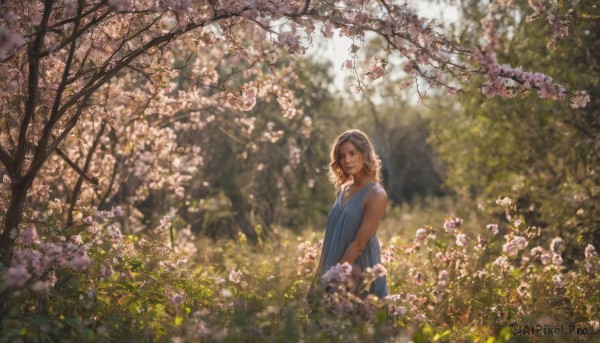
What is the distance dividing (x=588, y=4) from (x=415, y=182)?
15628 mm

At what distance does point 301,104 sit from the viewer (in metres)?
14.4

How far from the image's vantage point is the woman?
14.5 feet

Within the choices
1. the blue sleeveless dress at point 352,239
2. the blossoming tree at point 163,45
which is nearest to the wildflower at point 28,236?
the blossoming tree at point 163,45

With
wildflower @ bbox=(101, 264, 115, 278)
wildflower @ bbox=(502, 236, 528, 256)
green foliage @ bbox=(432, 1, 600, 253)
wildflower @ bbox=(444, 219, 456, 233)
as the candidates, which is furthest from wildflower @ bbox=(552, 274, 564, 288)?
wildflower @ bbox=(101, 264, 115, 278)

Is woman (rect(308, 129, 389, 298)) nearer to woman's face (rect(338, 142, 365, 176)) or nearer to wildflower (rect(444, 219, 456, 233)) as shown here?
woman's face (rect(338, 142, 365, 176))

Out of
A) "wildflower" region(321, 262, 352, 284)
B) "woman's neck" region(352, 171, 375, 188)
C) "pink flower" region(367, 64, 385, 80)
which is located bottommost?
"wildflower" region(321, 262, 352, 284)

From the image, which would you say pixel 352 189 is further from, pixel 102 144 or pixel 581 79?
pixel 581 79

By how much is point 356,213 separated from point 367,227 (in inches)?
6.0

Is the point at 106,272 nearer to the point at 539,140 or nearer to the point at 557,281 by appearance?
the point at 557,281

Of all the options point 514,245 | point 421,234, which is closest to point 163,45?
point 421,234

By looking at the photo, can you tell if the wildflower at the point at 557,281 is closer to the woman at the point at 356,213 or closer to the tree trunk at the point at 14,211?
the woman at the point at 356,213

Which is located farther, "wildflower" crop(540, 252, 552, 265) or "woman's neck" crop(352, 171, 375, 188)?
"wildflower" crop(540, 252, 552, 265)

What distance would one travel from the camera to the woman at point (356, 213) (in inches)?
174

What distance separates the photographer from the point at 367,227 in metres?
4.40
